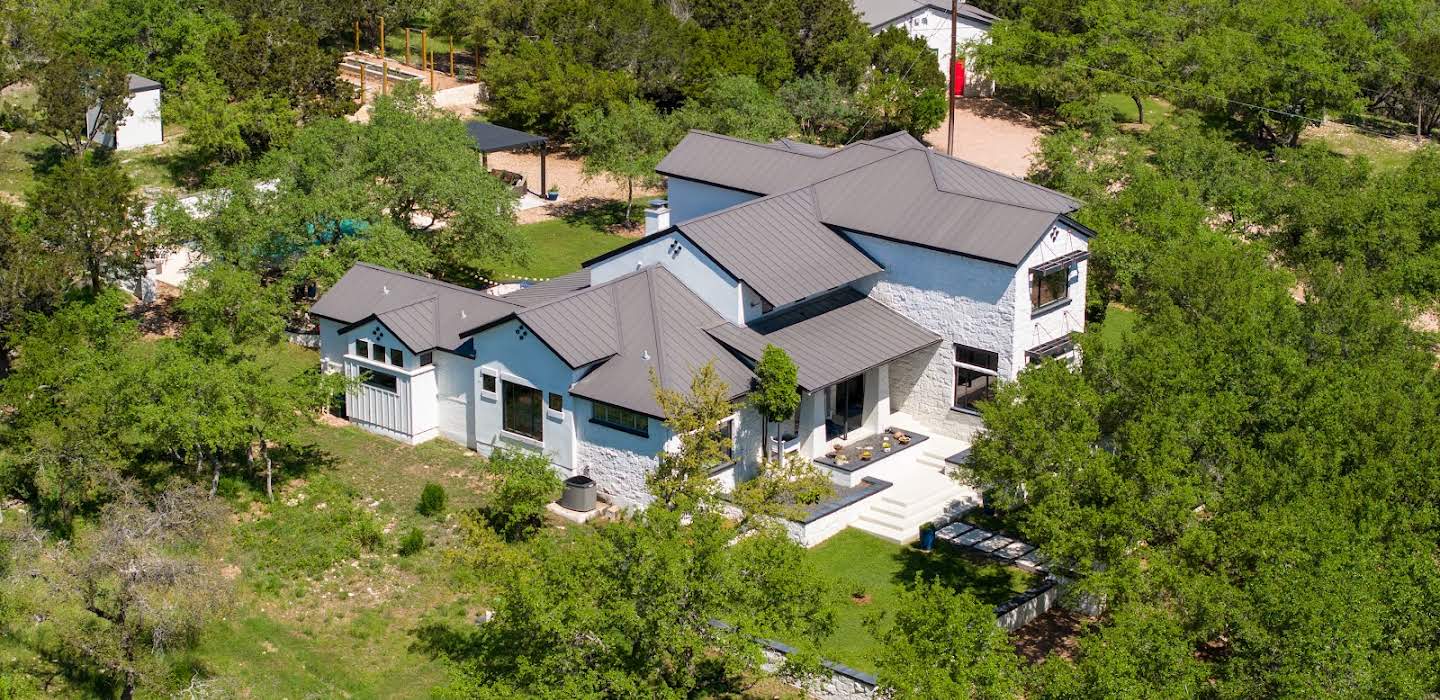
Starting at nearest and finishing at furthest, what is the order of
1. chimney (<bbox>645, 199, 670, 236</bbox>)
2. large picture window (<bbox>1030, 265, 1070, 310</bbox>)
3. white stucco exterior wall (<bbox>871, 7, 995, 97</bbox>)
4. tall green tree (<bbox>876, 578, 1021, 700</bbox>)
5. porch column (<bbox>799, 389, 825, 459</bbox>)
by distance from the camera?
tall green tree (<bbox>876, 578, 1021, 700</bbox>) < porch column (<bbox>799, 389, 825, 459</bbox>) < large picture window (<bbox>1030, 265, 1070, 310</bbox>) < chimney (<bbox>645, 199, 670, 236</bbox>) < white stucco exterior wall (<bbox>871, 7, 995, 97</bbox>)

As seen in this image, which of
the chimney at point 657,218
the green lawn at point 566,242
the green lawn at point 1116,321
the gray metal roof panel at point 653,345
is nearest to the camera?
the gray metal roof panel at point 653,345

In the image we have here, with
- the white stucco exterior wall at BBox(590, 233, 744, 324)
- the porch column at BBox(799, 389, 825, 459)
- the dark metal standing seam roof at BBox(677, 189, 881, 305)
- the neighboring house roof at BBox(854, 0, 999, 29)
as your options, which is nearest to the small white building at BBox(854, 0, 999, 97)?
the neighboring house roof at BBox(854, 0, 999, 29)

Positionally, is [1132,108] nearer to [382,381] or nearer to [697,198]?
[697,198]

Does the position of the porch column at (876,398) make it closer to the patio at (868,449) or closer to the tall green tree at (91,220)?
the patio at (868,449)

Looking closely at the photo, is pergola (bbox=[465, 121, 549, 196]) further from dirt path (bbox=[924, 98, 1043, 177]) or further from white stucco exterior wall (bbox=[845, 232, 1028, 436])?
white stucco exterior wall (bbox=[845, 232, 1028, 436])

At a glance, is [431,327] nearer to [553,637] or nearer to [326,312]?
[326,312]

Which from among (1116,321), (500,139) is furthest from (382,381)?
(1116,321)

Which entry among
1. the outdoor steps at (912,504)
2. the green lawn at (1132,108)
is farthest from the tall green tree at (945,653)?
the green lawn at (1132,108)
